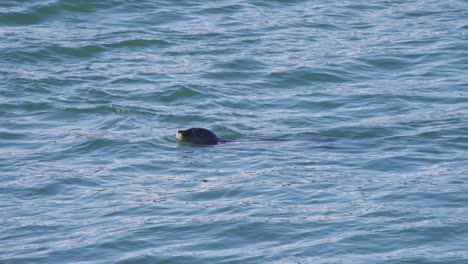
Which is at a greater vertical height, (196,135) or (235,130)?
(196,135)

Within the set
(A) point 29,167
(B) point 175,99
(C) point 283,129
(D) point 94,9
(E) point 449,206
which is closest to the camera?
(E) point 449,206

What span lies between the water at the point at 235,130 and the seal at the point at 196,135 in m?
0.15

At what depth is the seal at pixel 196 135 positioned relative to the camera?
14984 mm

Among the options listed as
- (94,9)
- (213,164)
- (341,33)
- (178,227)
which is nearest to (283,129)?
(213,164)

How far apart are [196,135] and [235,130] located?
1.04 metres

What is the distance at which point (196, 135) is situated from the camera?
1498cm

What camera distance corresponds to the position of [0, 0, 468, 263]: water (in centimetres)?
1116

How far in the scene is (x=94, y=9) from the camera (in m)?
22.8

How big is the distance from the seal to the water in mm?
150

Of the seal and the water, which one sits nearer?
the water

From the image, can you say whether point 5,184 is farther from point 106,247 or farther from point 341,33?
point 341,33

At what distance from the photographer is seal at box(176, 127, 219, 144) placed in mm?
14984

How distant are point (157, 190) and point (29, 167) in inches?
76.5

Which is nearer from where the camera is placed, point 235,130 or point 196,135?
point 196,135
